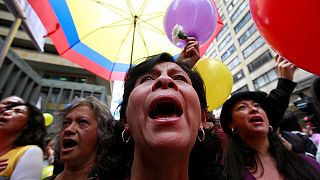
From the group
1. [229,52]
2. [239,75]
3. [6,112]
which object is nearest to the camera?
[6,112]

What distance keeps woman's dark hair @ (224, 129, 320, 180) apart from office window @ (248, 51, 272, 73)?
25.8 m

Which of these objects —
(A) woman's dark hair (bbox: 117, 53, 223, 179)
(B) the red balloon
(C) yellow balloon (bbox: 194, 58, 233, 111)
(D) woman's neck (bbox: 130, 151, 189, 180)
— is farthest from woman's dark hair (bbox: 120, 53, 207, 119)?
(C) yellow balloon (bbox: 194, 58, 233, 111)

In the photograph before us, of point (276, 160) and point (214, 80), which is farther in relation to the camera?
point (214, 80)

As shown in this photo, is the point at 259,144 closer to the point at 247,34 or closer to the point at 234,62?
the point at 247,34

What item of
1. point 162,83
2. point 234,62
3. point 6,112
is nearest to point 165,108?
point 162,83

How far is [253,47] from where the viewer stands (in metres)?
27.7

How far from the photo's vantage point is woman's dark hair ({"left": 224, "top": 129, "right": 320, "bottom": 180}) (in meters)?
1.62

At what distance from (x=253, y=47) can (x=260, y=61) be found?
216 centimetres

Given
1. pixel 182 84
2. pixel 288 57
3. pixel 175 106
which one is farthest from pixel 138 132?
pixel 288 57

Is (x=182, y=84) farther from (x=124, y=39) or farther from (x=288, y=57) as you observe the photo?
(x=124, y=39)

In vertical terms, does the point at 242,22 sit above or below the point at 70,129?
above

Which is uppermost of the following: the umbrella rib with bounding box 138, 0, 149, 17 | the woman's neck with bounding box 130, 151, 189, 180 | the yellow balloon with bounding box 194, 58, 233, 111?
the umbrella rib with bounding box 138, 0, 149, 17

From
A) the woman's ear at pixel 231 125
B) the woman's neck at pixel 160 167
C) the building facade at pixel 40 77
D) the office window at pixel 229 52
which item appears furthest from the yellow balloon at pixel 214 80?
the office window at pixel 229 52

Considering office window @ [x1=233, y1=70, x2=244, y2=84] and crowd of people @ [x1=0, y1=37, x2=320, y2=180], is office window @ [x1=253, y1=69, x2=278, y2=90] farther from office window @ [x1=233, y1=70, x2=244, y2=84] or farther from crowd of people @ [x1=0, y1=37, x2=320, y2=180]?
crowd of people @ [x1=0, y1=37, x2=320, y2=180]
